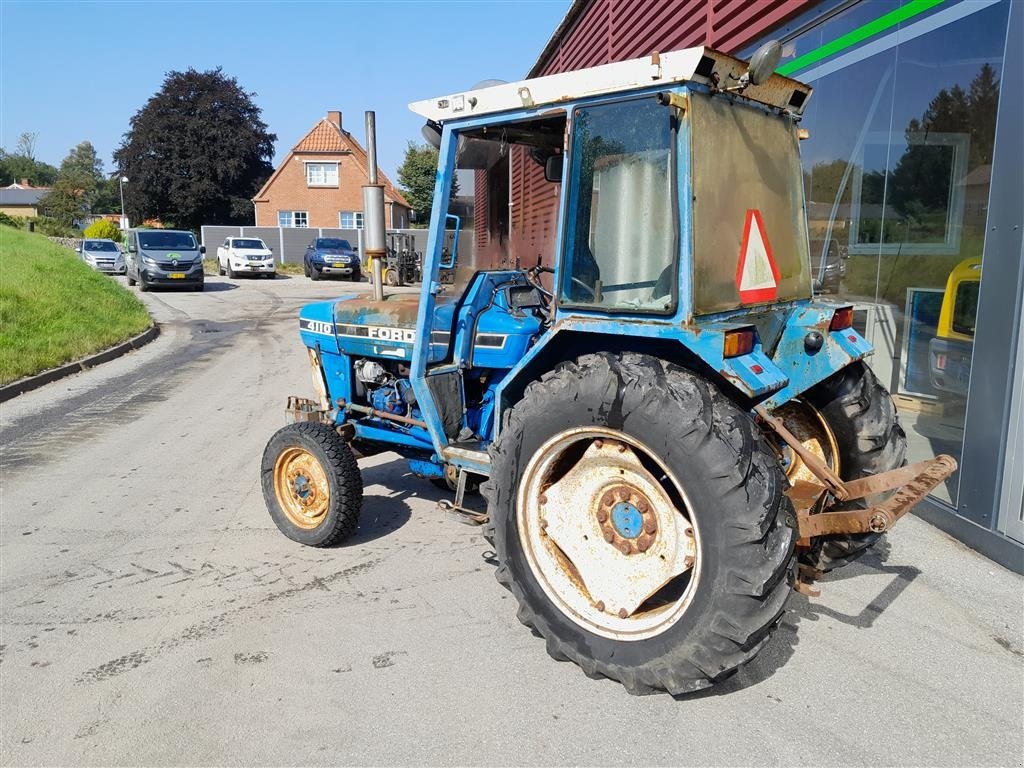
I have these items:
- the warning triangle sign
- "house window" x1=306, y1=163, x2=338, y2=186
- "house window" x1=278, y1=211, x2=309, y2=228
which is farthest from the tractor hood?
"house window" x1=278, y1=211, x2=309, y2=228

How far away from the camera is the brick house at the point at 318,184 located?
43.1 m

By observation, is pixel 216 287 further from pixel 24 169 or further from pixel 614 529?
pixel 24 169

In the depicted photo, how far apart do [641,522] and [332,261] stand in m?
27.4

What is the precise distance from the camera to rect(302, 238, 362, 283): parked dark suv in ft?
94.4

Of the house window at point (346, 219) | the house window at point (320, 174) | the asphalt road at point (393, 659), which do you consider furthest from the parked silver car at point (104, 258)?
the asphalt road at point (393, 659)

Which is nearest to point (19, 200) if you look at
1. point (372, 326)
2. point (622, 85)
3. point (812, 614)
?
point (372, 326)

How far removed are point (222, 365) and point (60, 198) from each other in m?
75.1

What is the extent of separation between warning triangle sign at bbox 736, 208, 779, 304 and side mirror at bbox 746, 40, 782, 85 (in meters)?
0.56

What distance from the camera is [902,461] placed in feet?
11.3

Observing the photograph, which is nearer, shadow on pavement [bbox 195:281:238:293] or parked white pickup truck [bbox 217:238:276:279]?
shadow on pavement [bbox 195:281:238:293]

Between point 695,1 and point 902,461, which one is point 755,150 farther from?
A: point 695,1

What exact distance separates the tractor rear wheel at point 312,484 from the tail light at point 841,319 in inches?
104

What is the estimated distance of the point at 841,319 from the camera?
354 centimetres

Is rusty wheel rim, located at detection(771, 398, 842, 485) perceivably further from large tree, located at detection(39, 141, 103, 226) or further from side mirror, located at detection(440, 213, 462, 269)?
large tree, located at detection(39, 141, 103, 226)
